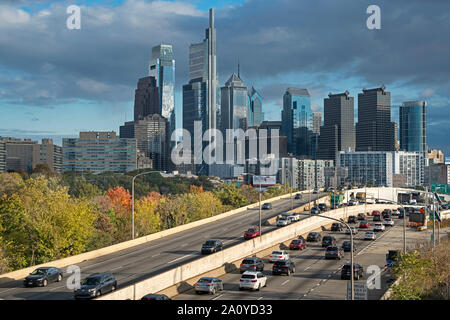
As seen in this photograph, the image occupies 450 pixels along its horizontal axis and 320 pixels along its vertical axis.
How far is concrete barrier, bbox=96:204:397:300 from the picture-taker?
116 feet

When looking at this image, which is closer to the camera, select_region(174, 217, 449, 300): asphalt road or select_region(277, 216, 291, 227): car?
select_region(174, 217, 449, 300): asphalt road

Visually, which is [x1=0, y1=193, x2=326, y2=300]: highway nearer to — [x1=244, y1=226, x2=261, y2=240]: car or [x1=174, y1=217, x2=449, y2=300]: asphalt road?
[x1=244, y1=226, x2=261, y2=240]: car

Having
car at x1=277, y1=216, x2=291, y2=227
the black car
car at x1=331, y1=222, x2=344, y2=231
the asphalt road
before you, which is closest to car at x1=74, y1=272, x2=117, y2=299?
the asphalt road

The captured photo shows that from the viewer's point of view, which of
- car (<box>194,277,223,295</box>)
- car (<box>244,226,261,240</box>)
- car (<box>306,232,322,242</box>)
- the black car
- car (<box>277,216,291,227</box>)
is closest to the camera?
car (<box>194,277,223,295</box>)

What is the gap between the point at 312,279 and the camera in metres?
46.3

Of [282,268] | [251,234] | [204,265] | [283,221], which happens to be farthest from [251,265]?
[283,221]

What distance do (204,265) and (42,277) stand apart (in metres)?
A: 13.4

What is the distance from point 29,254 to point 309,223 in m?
38.6

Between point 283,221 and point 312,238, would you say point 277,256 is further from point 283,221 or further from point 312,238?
point 283,221

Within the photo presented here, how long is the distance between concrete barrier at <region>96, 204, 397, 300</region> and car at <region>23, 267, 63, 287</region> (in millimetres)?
8185

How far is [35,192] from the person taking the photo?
9325 cm

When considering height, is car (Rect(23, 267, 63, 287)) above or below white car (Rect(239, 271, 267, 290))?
above
